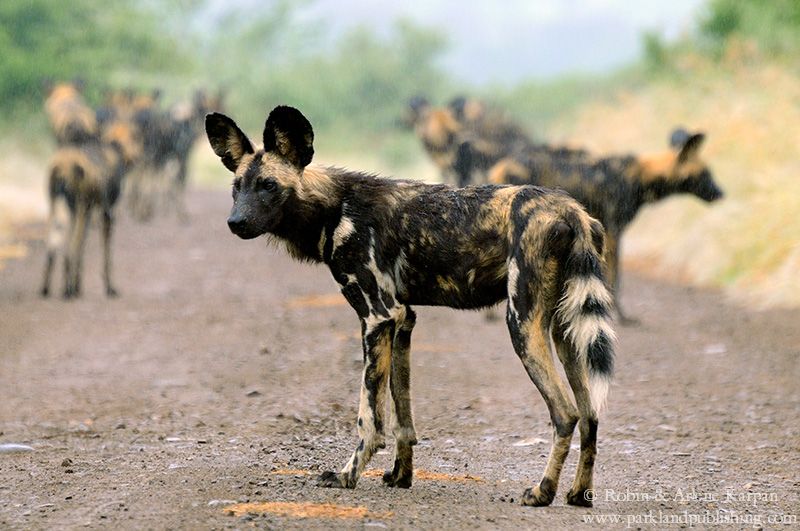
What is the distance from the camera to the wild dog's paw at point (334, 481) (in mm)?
4719

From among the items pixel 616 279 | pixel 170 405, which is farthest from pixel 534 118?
pixel 170 405

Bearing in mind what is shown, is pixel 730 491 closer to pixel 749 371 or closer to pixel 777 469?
pixel 777 469

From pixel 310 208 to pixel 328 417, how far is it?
1.64 m

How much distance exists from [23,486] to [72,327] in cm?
507

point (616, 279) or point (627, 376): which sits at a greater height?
point (616, 279)

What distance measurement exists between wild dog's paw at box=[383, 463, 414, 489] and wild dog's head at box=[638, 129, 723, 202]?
19.7ft

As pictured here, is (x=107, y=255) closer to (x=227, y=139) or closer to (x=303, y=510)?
(x=227, y=139)

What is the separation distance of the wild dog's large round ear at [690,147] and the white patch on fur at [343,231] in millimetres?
5993

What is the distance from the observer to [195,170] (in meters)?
34.0

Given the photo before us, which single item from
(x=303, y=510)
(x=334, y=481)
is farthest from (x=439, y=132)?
(x=303, y=510)

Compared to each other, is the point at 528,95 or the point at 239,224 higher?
A: the point at 528,95

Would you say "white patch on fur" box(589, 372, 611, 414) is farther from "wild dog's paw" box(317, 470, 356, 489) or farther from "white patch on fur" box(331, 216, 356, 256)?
"white patch on fur" box(331, 216, 356, 256)

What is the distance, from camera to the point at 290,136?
16.0 feet

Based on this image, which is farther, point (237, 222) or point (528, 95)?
point (528, 95)
